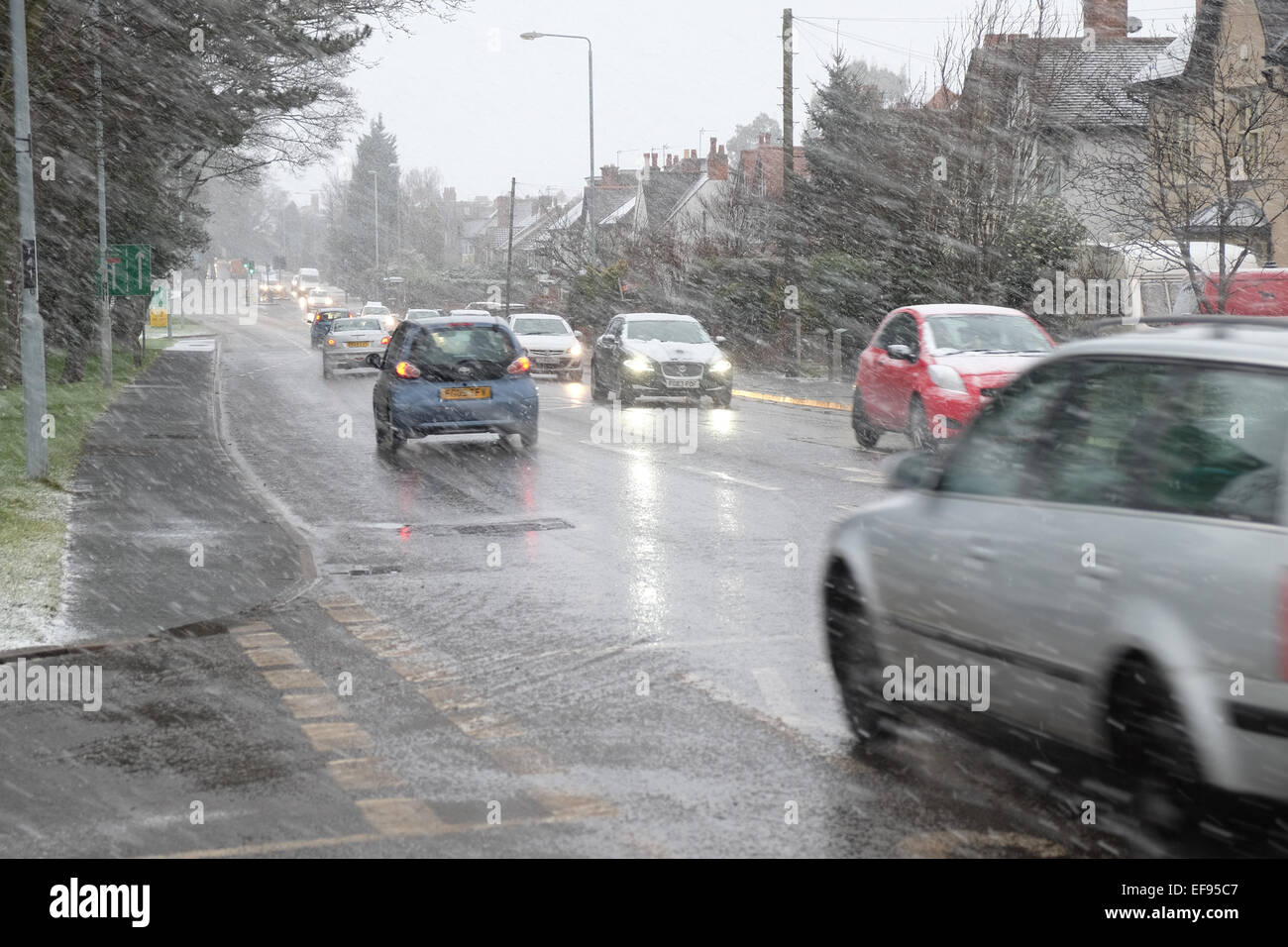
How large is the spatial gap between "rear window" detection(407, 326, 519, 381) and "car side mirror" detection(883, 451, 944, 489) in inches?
510

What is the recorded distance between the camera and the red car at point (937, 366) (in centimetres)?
1667

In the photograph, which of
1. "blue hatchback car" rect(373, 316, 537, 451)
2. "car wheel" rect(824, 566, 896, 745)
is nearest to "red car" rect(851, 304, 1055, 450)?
"blue hatchback car" rect(373, 316, 537, 451)

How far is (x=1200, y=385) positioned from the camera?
4945mm

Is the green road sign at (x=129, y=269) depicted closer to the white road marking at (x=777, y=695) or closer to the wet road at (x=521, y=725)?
the wet road at (x=521, y=725)

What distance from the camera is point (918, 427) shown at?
1742 cm

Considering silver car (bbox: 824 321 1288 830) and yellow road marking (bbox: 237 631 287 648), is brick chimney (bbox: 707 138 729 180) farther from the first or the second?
silver car (bbox: 824 321 1288 830)

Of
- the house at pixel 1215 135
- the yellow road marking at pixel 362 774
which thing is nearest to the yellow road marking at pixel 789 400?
the house at pixel 1215 135

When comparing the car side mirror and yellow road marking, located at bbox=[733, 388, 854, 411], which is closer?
the car side mirror

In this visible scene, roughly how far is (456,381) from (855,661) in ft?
42.9

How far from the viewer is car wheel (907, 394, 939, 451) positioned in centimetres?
1709

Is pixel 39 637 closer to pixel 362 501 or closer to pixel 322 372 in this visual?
pixel 362 501

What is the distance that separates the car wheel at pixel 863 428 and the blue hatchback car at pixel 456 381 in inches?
158
